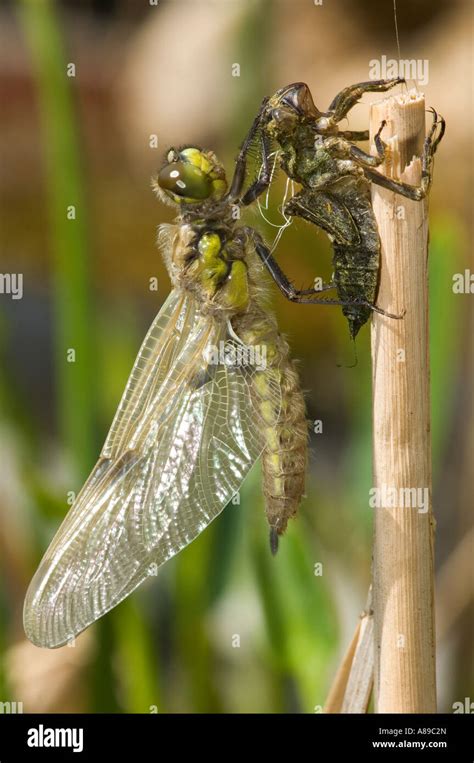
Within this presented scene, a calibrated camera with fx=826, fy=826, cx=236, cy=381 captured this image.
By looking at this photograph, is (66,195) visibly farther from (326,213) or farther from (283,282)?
(326,213)

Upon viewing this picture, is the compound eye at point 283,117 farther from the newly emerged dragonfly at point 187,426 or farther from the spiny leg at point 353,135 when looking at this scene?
the newly emerged dragonfly at point 187,426

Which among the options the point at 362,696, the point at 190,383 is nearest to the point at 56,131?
the point at 190,383

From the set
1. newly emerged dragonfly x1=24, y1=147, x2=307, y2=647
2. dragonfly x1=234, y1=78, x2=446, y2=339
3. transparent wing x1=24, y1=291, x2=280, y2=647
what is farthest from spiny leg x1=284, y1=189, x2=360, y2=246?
transparent wing x1=24, y1=291, x2=280, y2=647

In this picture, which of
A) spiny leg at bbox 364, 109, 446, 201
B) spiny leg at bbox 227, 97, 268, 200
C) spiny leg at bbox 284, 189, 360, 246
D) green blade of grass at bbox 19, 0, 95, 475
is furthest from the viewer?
green blade of grass at bbox 19, 0, 95, 475

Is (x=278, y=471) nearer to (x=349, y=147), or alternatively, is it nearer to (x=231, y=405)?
(x=231, y=405)

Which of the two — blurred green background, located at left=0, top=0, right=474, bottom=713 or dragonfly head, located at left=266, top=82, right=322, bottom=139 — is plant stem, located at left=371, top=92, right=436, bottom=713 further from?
blurred green background, located at left=0, top=0, right=474, bottom=713

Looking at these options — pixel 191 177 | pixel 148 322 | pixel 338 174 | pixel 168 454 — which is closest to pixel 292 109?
pixel 338 174
